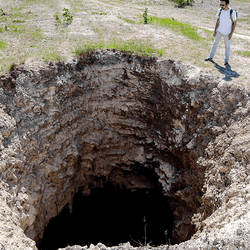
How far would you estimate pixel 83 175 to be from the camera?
13.4m

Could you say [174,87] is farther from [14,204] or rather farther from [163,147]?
[14,204]

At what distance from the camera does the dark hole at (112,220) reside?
40.5 feet

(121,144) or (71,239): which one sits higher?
(121,144)

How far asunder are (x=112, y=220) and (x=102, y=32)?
10.7m

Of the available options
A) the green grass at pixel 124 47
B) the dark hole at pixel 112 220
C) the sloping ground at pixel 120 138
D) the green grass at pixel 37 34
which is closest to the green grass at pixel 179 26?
the green grass at pixel 124 47

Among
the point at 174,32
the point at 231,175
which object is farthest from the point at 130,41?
the point at 231,175

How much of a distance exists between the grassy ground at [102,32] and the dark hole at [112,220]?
755cm

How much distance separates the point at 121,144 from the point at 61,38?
6.63 m

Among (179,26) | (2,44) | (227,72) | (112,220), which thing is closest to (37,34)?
(2,44)

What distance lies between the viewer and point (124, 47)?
1233 cm

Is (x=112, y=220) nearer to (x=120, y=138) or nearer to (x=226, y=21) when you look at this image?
(x=120, y=138)

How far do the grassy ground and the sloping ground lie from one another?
94cm

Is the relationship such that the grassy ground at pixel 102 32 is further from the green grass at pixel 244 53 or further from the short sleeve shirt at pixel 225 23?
the short sleeve shirt at pixel 225 23

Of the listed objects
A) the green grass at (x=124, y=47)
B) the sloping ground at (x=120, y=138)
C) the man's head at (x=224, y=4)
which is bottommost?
the sloping ground at (x=120, y=138)
